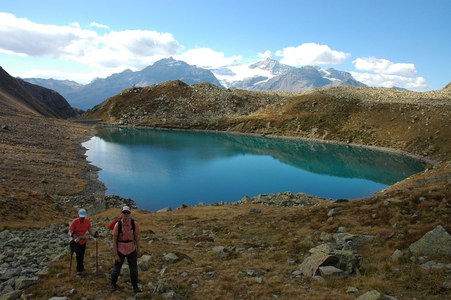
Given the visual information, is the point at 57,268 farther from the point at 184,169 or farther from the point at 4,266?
the point at 184,169

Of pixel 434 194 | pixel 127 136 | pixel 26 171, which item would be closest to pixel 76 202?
pixel 26 171

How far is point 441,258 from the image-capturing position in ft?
56.0

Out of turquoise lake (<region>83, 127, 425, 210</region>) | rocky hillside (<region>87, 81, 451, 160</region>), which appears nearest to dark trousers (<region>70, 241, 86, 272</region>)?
turquoise lake (<region>83, 127, 425, 210</region>)

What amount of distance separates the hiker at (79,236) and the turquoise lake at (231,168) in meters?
36.6

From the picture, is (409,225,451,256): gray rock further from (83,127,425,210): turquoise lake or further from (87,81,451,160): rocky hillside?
(87,81,451,160): rocky hillside

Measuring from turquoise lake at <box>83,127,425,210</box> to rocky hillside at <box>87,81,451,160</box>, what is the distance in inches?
357

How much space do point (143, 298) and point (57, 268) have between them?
5.41m

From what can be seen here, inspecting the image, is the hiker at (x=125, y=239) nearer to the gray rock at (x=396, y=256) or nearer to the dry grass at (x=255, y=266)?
the dry grass at (x=255, y=266)

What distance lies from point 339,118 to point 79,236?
150308mm

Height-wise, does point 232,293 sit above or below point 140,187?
above

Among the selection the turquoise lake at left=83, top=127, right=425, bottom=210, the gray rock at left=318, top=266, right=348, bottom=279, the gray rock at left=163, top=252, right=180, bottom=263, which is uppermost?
the gray rock at left=318, top=266, right=348, bottom=279

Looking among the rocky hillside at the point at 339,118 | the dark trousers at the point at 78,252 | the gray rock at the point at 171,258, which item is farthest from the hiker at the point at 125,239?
the rocky hillside at the point at 339,118

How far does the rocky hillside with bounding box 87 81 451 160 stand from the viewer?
122375 millimetres

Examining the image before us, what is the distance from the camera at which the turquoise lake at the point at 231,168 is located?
65.2 metres
